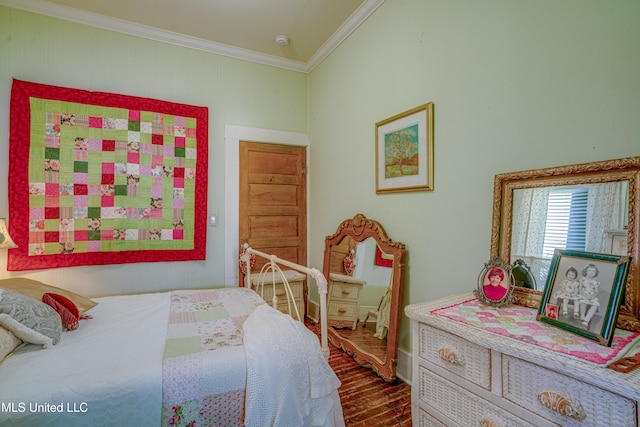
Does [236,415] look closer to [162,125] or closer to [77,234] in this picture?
[77,234]

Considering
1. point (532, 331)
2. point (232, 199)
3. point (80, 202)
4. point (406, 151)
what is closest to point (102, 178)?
point (80, 202)

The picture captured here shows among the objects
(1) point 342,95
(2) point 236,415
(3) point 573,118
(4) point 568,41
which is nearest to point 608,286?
(3) point 573,118

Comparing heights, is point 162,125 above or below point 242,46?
below

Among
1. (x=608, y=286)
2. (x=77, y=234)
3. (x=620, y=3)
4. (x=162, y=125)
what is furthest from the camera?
(x=162, y=125)

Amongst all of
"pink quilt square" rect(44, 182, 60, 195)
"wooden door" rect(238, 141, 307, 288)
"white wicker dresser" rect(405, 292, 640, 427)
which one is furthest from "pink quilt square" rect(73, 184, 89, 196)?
"white wicker dresser" rect(405, 292, 640, 427)

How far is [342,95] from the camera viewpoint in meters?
2.95

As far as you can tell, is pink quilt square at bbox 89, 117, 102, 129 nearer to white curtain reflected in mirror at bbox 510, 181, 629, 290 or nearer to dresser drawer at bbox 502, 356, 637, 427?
white curtain reflected in mirror at bbox 510, 181, 629, 290

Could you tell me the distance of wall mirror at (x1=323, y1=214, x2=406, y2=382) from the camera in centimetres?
217

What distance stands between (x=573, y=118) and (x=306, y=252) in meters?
2.65

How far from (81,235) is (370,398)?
255cm

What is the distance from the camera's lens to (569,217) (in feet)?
4.40

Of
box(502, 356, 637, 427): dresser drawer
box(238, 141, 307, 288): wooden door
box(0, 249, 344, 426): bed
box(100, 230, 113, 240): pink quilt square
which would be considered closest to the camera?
box(502, 356, 637, 427): dresser drawer

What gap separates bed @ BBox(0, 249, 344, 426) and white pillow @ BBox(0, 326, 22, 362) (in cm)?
3

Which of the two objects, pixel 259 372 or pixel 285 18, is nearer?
pixel 259 372
